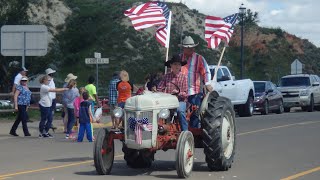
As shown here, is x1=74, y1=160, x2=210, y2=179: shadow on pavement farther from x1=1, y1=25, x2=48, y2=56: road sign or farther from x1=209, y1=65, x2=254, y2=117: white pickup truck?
x1=209, y1=65, x2=254, y2=117: white pickup truck

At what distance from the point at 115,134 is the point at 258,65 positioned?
6844 centimetres

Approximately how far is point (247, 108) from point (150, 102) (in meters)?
21.6

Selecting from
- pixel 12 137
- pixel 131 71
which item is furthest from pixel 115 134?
pixel 131 71

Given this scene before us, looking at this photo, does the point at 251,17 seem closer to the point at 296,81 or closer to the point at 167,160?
the point at 296,81

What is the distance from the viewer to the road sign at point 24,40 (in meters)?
24.6

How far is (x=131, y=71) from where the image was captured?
64688 millimetres

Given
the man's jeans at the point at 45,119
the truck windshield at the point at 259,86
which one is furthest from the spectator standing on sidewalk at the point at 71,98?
the truck windshield at the point at 259,86

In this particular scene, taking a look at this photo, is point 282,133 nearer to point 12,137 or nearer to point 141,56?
point 12,137

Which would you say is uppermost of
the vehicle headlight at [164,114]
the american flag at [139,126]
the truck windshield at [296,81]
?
the truck windshield at [296,81]

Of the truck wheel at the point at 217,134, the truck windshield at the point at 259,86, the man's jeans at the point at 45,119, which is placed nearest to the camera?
the truck wheel at the point at 217,134

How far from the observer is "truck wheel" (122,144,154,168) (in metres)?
12.7

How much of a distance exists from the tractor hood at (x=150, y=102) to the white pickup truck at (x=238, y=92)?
56.7ft

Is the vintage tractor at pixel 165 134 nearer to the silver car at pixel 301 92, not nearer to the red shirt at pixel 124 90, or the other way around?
the red shirt at pixel 124 90

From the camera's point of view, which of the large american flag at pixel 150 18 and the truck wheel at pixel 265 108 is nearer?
the large american flag at pixel 150 18
